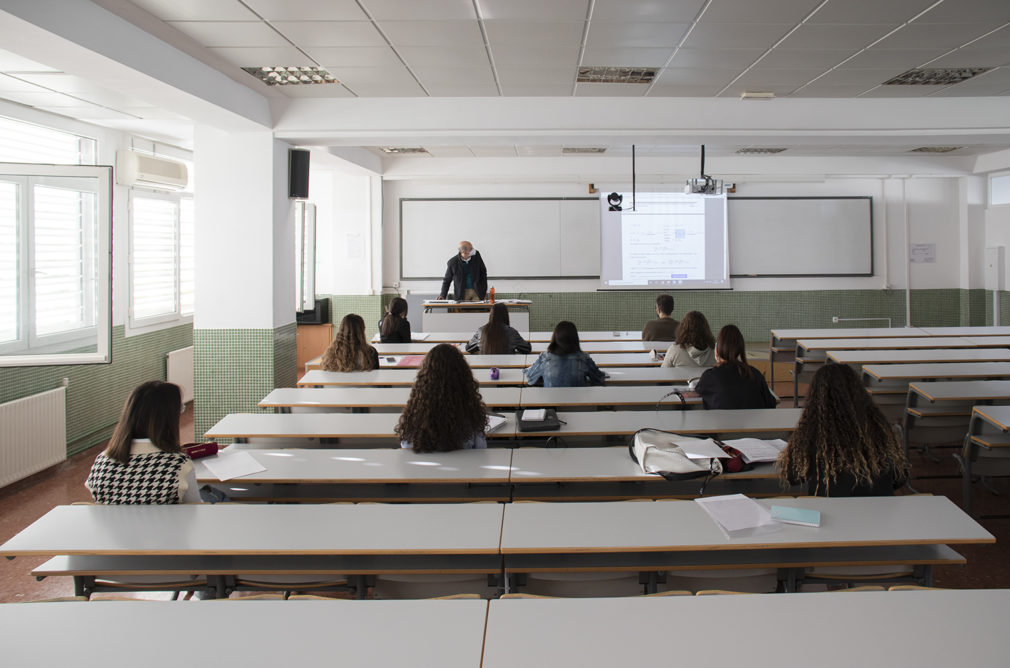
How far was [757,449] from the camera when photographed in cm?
319

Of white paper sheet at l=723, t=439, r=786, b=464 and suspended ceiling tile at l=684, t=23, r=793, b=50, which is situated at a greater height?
suspended ceiling tile at l=684, t=23, r=793, b=50

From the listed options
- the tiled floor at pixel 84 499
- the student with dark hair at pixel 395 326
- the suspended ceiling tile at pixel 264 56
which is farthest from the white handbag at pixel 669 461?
the student with dark hair at pixel 395 326

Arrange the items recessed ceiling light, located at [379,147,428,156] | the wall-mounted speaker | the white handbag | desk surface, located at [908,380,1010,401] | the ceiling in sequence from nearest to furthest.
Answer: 1. the white handbag
2. the ceiling
3. desk surface, located at [908,380,1010,401]
4. the wall-mounted speaker
5. recessed ceiling light, located at [379,147,428,156]

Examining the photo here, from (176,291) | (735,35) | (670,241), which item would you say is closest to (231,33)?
(735,35)

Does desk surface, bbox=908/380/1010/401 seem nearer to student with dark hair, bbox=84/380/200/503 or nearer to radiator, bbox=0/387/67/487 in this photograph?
student with dark hair, bbox=84/380/200/503

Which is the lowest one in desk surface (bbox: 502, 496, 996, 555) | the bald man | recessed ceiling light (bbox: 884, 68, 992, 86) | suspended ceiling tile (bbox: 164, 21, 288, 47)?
desk surface (bbox: 502, 496, 996, 555)

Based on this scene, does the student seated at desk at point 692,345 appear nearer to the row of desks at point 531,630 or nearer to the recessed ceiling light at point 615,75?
the recessed ceiling light at point 615,75

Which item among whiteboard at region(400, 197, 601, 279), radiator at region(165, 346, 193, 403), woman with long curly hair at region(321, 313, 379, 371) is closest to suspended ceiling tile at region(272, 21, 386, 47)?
woman with long curly hair at region(321, 313, 379, 371)

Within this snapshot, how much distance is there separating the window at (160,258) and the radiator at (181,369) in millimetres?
376

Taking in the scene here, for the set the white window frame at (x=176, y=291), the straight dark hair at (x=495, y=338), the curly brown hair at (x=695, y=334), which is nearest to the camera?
the curly brown hair at (x=695, y=334)

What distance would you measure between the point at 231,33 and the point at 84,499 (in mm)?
Result: 3335

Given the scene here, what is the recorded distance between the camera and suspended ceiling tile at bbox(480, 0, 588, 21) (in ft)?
12.9

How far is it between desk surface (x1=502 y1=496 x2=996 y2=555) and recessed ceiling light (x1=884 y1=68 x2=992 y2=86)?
426 centimetres

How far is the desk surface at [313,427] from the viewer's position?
12.1 feet
